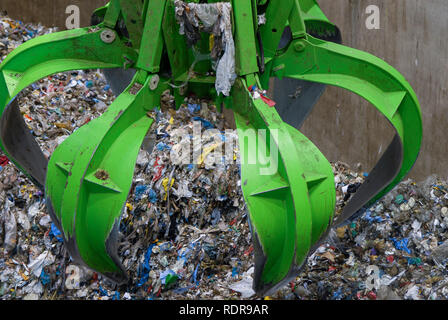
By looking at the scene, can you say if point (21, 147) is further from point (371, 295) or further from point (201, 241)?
point (371, 295)

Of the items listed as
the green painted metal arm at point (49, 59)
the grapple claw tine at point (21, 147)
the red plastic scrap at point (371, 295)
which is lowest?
the red plastic scrap at point (371, 295)

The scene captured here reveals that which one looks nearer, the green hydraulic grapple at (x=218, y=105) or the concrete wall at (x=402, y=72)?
the green hydraulic grapple at (x=218, y=105)

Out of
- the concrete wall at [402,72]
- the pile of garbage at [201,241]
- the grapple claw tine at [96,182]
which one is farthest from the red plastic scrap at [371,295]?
the grapple claw tine at [96,182]

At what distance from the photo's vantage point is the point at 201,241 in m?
4.97

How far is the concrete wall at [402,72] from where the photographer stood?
527 cm

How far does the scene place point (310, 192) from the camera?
3.32m

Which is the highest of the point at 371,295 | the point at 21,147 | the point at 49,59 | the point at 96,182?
the point at 49,59

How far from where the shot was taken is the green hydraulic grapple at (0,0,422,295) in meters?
3.26

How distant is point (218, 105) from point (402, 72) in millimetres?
2144

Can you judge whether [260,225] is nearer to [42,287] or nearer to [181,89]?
[181,89]

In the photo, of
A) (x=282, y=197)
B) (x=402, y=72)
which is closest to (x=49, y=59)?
(x=282, y=197)

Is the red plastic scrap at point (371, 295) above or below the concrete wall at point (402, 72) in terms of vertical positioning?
below

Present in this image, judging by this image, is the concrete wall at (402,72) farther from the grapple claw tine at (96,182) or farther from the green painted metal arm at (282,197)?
the grapple claw tine at (96,182)

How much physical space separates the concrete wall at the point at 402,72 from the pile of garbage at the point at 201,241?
34cm
